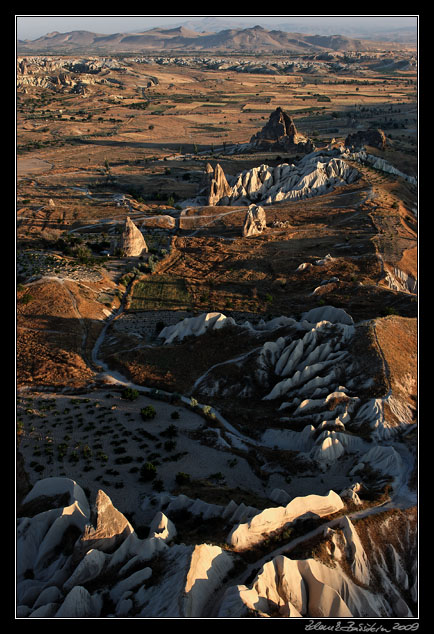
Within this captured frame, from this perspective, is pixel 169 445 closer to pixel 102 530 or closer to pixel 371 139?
pixel 102 530

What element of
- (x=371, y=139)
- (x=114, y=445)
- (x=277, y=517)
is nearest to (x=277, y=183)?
(x=371, y=139)

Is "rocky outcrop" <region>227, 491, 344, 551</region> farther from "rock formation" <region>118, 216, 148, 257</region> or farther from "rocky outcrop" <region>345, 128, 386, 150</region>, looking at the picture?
"rocky outcrop" <region>345, 128, 386, 150</region>

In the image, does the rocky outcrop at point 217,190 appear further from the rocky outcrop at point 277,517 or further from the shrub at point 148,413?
the rocky outcrop at point 277,517

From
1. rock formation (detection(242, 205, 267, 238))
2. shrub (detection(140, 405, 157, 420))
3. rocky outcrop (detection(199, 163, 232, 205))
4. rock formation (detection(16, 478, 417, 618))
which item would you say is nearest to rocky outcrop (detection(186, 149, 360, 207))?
rocky outcrop (detection(199, 163, 232, 205))

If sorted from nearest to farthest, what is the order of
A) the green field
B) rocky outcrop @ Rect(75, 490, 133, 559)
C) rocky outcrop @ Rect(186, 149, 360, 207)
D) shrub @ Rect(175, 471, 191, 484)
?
rocky outcrop @ Rect(75, 490, 133, 559) → shrub @ Rect(175, 471, 191, 484) → the green field → rocky outcrop @ Rect(186, 149, 360, 207)

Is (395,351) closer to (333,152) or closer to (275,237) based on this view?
(275,237)

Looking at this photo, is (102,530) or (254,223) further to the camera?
(254,223)
